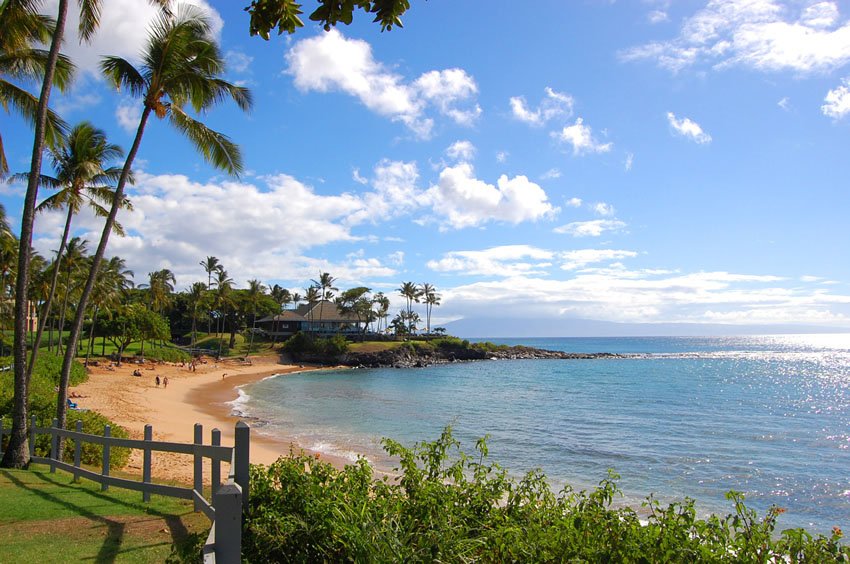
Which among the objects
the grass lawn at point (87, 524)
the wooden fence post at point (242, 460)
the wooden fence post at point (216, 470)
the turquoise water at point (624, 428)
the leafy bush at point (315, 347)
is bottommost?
the turquoise water at point (624, 428)

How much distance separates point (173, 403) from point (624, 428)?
88.1 ft

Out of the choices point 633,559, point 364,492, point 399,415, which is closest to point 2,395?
point 364,492

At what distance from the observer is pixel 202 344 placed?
84438mm

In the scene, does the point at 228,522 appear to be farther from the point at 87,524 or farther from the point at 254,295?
the point at 254,295

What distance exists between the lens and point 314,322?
96.7 m

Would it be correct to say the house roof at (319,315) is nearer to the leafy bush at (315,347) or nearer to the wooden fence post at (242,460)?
the leafy bush at (315,347)

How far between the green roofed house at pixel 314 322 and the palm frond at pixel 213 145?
82.3 metres

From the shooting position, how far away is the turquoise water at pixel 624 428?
1797 cm

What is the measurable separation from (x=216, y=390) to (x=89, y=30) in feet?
123

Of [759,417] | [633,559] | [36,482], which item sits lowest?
[759,417]

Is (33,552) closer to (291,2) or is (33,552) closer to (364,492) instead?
(364,492)

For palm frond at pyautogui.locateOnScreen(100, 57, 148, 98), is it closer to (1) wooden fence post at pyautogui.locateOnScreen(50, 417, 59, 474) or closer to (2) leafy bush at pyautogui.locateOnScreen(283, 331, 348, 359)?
(1) wooden fence post at pyautogui.locateOnScreen(50, 417, 59, 474)

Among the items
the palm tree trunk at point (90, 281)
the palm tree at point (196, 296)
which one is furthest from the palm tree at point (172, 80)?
the palm tree at point (196, 296)

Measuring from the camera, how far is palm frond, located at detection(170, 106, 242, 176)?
1331 centimetres
